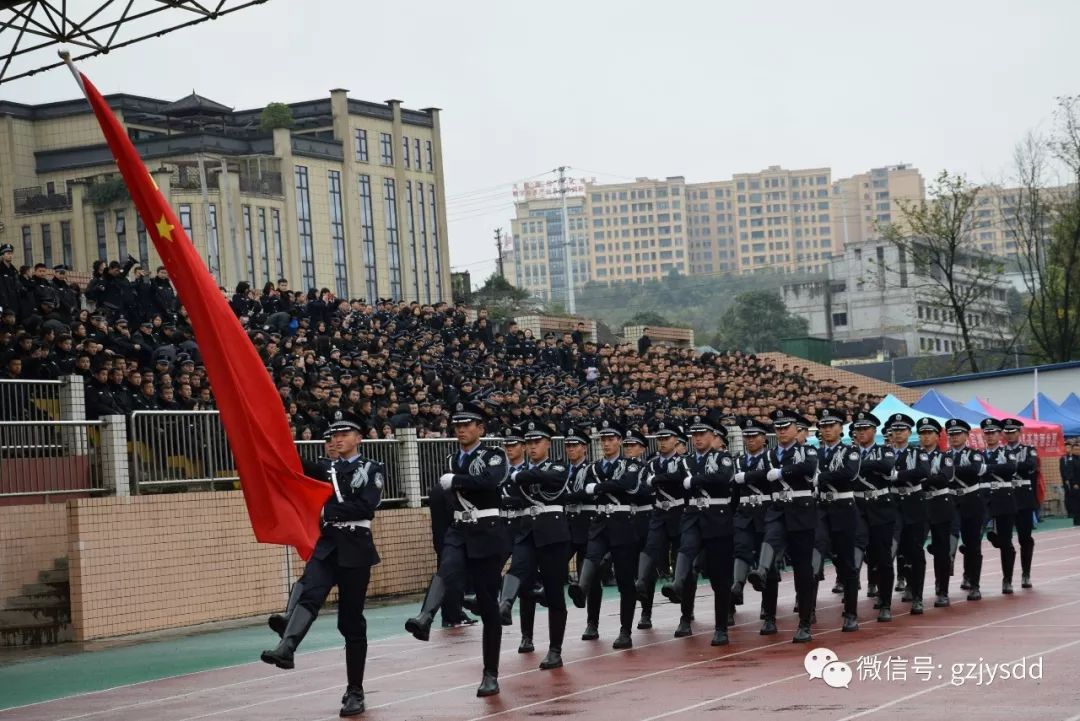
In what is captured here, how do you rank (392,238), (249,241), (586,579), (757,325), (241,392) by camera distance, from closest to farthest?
(241,392)
(586,579)
(249,241)
(392,238)
(757,325)

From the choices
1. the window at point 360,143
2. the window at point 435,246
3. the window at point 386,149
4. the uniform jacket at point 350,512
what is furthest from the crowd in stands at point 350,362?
the window at point 435,246

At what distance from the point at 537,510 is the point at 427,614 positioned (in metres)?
1.89

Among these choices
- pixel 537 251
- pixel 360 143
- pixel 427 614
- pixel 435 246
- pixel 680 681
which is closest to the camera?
pixel 427 614

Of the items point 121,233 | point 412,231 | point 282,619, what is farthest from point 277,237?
point 282,619

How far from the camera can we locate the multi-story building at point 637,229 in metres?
189

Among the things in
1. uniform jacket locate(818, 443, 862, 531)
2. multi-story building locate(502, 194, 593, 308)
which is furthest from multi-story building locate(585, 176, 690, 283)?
uniform jacket locate(818, 443, 862, 531)

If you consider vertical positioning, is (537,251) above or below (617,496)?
above

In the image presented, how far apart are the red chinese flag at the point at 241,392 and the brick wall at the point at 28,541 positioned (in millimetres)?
5099

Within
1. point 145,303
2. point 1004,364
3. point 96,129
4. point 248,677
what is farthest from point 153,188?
point 1004,364

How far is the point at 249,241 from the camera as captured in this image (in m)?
56.1

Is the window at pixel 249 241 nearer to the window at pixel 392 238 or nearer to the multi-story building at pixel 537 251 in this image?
the window at pixel 392 238

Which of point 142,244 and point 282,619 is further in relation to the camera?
point 142,244

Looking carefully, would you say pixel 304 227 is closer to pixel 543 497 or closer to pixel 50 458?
pixel 50 458

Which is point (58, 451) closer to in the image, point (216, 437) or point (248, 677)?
point (216, 437)
